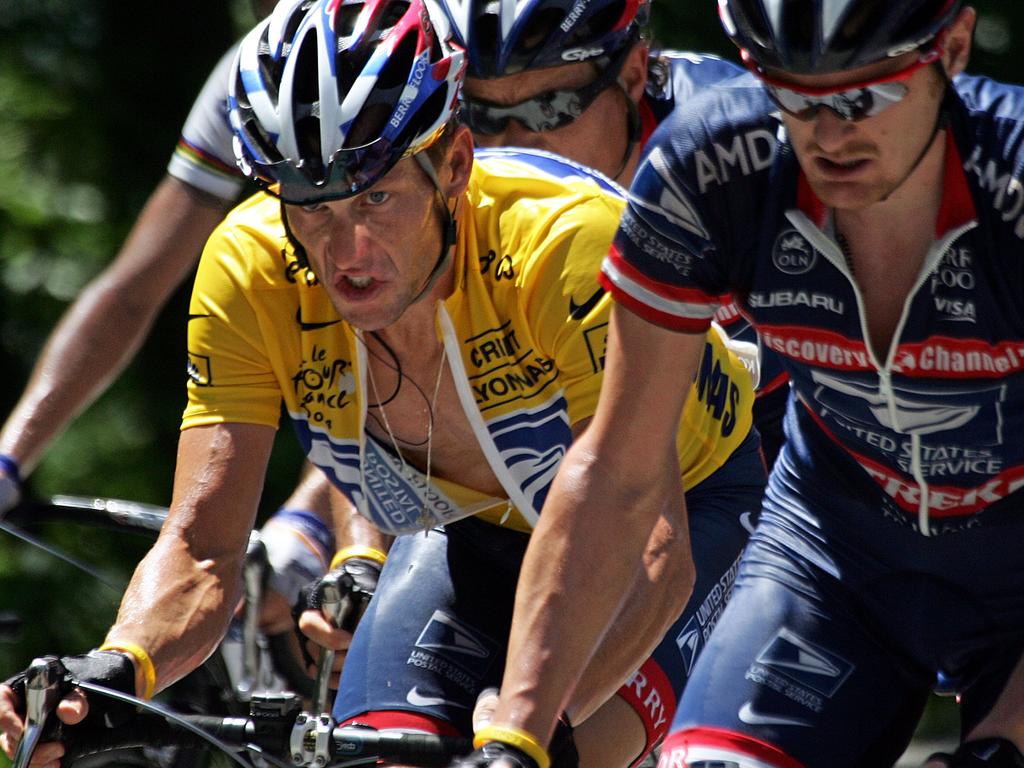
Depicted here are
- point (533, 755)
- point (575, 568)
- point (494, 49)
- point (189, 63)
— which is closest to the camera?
point (533, 755)

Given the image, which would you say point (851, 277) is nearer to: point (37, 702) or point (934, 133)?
point (934, 133)

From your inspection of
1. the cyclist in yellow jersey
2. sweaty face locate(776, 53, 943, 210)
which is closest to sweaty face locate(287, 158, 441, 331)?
the cyclist in yellow jersey

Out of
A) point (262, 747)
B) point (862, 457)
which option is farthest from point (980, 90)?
point (262, 747)

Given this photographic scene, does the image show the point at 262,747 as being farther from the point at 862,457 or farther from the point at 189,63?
the point at 189,63

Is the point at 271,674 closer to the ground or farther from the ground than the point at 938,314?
closer to the ground

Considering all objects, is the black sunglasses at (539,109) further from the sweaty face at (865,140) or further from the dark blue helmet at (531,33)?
the sweaty face at (865,140)

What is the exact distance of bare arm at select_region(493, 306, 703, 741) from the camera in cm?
267

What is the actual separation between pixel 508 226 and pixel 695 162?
2.64ft

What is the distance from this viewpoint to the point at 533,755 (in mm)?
2496

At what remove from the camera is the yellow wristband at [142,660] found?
10.4 feet

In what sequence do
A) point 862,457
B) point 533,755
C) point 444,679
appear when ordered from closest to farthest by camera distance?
point 533,755
point 862,457
point 444,679

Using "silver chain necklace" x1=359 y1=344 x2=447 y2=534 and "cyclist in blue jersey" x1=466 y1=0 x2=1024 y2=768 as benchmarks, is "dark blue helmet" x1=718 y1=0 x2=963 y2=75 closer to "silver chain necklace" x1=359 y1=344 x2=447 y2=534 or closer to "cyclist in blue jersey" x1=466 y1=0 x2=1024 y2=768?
"cyclist in blue jersey" x1=466 y1=0 x2=1024 y2=768

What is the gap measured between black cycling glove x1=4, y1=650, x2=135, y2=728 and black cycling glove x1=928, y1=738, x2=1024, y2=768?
4.17 ft

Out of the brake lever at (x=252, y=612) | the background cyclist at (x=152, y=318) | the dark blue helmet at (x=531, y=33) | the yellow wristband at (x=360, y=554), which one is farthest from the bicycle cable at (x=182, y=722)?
the dark blue helmet at (x=531, y=33)
